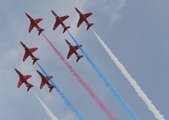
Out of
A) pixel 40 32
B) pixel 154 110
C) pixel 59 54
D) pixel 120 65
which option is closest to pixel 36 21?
pixel 40 32

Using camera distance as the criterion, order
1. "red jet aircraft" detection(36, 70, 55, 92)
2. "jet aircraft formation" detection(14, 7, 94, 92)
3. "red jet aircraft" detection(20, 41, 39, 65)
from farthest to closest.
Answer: "jet aircraft formation" detection(14, 7, 94, 92) < "red jet aircraft" detection(20, 41, 39, 65) < "red jet aircraft" detection(36, 70, 55, 92)

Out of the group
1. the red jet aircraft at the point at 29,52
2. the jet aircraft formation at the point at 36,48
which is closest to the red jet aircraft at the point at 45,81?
the jet aircraft formation at the point at 36,48

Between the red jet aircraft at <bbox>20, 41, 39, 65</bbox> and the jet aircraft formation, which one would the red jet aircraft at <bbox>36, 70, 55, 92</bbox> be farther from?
the red jet aircraft at <bbox>20, 41, 39, 65</bbox>

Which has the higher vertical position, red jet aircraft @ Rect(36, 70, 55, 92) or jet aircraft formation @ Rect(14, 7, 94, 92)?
jet aircraft formation @ Rect(14, 7, 94, 92)

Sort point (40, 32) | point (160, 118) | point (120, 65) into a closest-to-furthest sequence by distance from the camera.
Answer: point (160, 118), point (120, 65), point (40, 32)

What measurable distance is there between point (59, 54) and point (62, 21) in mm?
13546

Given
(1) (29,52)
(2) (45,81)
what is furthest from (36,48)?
(2) (45,81)

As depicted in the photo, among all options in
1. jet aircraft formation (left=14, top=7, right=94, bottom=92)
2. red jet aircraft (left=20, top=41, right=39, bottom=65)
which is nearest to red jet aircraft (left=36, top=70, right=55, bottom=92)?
jet aircraft formation (left=14, top=7, right=94, bottom=92)

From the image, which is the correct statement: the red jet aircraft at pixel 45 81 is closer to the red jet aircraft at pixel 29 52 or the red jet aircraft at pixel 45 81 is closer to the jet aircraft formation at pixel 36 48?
the jet aircraft formation at pixel 36 48

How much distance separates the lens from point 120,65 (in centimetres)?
12294

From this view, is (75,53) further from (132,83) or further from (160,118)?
(160,118)

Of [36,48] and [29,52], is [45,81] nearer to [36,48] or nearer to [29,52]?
[29,52]

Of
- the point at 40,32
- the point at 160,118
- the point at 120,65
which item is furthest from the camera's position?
the point at 40,32

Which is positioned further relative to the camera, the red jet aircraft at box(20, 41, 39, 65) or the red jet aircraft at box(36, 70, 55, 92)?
the red jet aircraft at box(20, 41, 39, 65)
